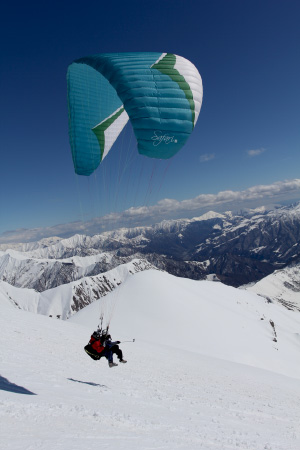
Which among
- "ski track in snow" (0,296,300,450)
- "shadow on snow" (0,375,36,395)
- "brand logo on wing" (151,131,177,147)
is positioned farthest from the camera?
"brand logo on wing" (151,131,177,147)

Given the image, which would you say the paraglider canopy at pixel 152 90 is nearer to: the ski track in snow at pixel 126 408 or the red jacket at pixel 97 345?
the red jacket at pixel 97 345

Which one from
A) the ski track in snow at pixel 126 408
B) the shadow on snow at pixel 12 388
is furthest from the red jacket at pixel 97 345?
the shadow on snow at pixel 12 388

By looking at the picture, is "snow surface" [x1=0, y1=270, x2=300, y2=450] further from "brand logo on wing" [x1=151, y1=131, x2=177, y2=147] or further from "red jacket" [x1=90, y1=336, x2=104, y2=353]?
"brand logo on wing" [x1=151, y1=131, x2=177, y2=147]

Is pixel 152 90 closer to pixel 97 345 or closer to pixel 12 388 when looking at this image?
pixel 97 345

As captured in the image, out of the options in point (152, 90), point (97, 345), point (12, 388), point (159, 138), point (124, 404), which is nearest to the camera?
point (12, 388)

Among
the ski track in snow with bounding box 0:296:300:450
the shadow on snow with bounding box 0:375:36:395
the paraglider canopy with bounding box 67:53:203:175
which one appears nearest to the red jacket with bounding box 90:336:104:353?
the ski track in snow with bounding box 0:296:300:450

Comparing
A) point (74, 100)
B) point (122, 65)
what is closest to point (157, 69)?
point (122, 65)

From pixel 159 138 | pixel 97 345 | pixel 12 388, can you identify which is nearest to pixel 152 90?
pixel 159 138

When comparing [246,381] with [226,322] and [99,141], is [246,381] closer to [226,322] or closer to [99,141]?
[99,141]

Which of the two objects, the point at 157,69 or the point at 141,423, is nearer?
the point at 141,423
